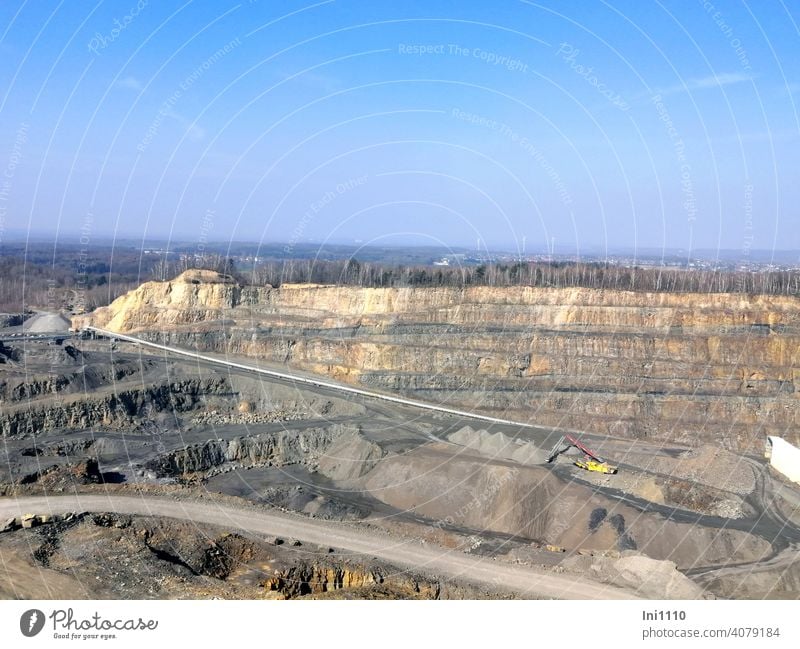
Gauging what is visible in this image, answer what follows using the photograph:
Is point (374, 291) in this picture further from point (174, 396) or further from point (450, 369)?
point (174, 396)

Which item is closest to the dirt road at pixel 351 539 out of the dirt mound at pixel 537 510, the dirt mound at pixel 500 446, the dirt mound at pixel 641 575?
the dirt mound at pixel 641 575

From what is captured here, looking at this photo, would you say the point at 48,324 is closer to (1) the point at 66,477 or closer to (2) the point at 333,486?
(1) the point at 66,477

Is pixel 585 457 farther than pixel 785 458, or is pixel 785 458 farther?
pixel 585 457

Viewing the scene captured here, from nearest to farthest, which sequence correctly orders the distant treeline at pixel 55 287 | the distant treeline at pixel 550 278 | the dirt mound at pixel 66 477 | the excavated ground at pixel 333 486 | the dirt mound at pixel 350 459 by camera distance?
the excavated ground at pixel 333 486, the dirt mound at pixel 66 477, the dirt mound at pixel 350 459, the distant treeline at pixel 550 278, the distant treeline at pixel 55 287

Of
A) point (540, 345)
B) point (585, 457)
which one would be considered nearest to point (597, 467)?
point (585, 457)

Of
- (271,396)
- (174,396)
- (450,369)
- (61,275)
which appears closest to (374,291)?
(450,369)

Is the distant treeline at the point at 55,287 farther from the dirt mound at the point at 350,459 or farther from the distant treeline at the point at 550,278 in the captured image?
the dirt mound at the point at 350,459

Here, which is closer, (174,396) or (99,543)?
(99,543)
